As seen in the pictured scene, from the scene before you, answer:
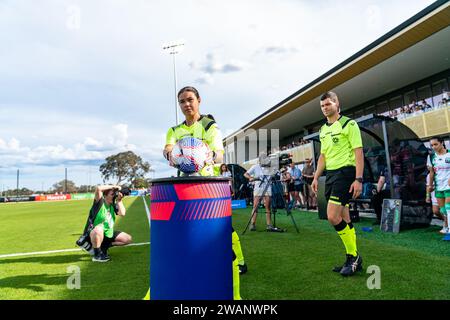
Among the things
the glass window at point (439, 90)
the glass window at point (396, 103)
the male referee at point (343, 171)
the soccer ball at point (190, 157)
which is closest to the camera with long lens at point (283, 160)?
the male referee at point (343, 171)

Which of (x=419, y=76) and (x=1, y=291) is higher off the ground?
(x=419, y=76)

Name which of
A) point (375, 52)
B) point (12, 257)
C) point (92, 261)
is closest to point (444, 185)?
point (92, 261)

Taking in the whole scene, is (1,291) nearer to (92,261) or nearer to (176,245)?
(92,261)

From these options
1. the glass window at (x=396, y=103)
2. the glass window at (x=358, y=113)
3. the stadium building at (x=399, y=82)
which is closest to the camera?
the stadium building at (x=399, y=82)

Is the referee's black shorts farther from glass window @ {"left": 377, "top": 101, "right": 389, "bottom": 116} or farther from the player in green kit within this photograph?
glass window @ {"left": 377, "top": 101, "right": 389, "bottom": 116}

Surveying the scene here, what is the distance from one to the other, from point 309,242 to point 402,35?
39.6ft

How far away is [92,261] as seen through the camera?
16.2 ft

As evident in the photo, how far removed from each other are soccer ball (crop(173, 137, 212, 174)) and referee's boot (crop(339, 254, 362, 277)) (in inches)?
89.7

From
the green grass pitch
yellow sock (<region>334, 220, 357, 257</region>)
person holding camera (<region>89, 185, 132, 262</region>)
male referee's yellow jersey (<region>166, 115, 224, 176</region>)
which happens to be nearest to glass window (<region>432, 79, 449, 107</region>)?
the green grass pitch

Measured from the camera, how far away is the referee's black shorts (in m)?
3.58

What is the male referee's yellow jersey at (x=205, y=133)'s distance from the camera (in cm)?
273

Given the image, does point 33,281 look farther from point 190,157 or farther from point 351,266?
point 351,266

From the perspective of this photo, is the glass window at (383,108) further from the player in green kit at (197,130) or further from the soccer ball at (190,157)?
the soccer ball at (190,157)
